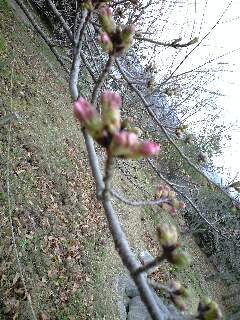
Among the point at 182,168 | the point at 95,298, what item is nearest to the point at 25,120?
the point at 95,298

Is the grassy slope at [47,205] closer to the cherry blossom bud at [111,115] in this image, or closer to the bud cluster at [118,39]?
the bud cluster at [118,39]

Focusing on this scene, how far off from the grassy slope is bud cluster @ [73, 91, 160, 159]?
83.4 inches

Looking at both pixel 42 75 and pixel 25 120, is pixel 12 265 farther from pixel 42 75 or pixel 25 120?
pixel 42 75

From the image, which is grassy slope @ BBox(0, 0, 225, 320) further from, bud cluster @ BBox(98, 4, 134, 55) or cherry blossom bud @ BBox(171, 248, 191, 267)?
cherry blossom bud @ BBox(171, 248, 191, 267)

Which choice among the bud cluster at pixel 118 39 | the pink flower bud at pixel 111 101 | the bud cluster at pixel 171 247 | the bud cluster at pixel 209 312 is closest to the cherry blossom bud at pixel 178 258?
the bud cluster at pixel 171 247

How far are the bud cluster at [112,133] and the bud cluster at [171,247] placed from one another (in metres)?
0.22

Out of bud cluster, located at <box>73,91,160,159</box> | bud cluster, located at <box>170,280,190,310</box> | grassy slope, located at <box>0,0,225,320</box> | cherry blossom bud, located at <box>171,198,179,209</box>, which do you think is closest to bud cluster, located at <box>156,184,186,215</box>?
cherry blossom bud, located at <box>171,198,179,209</box>

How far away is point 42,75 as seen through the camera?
735cm

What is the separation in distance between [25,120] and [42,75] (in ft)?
6.80

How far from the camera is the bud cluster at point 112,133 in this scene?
0.76 m

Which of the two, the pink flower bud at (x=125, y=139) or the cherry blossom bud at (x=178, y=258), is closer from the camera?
the pink flower bud at (x=125, y=139)

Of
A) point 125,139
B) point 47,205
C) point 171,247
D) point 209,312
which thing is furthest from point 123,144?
point 47,205

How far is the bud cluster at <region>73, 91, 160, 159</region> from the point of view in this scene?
2.50 ft

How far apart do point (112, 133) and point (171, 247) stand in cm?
32
